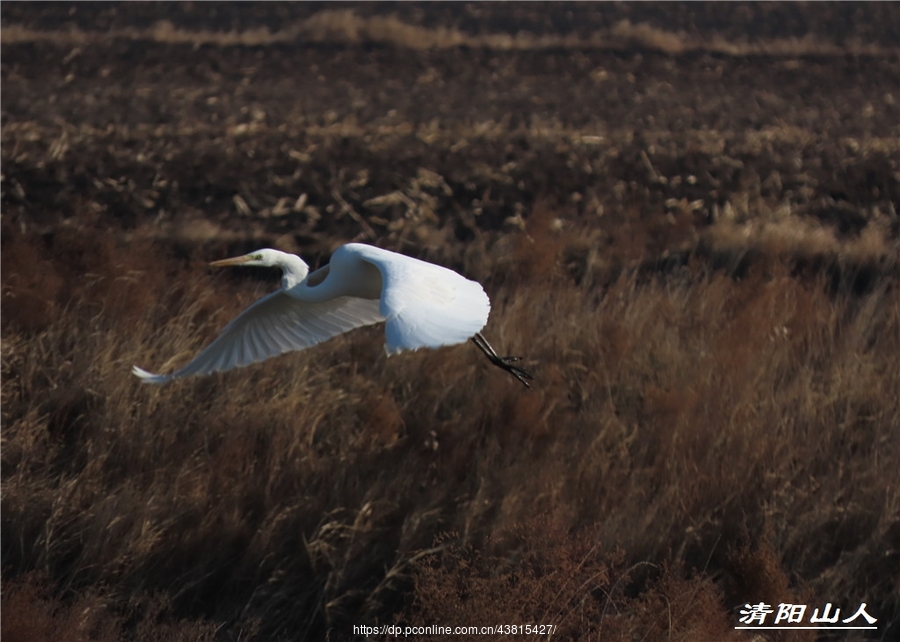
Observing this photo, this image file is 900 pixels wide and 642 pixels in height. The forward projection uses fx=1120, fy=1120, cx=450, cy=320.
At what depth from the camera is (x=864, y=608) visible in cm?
607

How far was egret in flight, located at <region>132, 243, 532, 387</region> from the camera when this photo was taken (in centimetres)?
342

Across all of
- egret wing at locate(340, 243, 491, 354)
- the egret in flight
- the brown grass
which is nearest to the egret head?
the egret in flight

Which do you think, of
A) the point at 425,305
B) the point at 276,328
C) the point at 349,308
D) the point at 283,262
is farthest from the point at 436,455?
the point at 425,305

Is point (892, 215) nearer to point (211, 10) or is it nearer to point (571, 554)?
point (571, 554)

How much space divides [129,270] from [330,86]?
9369 millimetres

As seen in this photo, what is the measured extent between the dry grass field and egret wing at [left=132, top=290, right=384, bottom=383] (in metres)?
1.31

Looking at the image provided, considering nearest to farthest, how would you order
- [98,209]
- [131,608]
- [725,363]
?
1. [131,608]
2. [725,363]
3. [98,209]

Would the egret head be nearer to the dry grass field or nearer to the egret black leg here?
the egret black leg

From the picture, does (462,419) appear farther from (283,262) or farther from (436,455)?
(283,262)


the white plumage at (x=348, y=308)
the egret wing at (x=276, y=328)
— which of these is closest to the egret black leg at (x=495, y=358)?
the white plumage at (x=348, y=308)

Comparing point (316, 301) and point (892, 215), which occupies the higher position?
point (316, 301)

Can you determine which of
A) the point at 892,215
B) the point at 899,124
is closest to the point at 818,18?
the point at 899,124

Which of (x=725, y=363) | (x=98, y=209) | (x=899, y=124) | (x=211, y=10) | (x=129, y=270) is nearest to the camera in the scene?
(x=725, y=363)

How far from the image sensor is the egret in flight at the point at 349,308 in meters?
3.42
